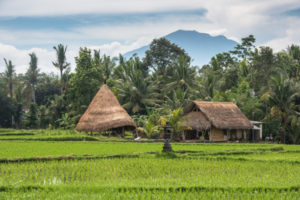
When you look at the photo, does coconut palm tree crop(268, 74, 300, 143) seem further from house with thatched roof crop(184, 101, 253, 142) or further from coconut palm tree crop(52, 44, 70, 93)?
coconut palm tree crop(52, 44, 70, 93)

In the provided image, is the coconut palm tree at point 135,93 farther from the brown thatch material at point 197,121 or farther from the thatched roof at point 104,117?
the brown thatch material at point 197,121

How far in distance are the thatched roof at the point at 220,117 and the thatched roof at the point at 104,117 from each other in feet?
11.3

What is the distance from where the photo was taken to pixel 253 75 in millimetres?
22172

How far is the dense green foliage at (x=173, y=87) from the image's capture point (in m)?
18.6

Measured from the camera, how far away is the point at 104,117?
18234 mm

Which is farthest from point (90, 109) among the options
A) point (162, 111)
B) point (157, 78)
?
point (157, 78)

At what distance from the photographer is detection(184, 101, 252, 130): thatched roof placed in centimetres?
1720

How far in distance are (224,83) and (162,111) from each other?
7240 mm

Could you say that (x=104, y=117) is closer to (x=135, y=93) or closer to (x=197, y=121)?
(x=135, y=93)

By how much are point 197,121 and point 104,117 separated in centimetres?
487

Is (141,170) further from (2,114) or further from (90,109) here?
(2,114)

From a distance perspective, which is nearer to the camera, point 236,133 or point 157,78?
point 236,133

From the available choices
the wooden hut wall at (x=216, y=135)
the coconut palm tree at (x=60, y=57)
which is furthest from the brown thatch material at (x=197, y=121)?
the coconut palm tree at (x=60, y=57)

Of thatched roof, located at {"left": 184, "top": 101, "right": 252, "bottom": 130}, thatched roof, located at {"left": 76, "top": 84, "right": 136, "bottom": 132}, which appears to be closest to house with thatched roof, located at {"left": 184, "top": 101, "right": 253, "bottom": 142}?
thatched roof, located at {"left": 184, "top": 101, "right": 252, "bottom": 130}
